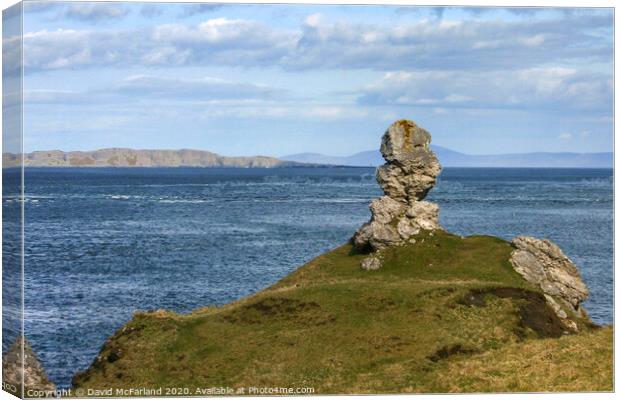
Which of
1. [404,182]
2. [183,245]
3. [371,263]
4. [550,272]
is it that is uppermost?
[404,182]

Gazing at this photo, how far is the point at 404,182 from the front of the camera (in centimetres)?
6594

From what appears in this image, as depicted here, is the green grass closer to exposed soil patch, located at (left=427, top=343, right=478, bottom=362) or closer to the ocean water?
exposed soil patch, located at (left=427, top=343, right=478, bottom=362)

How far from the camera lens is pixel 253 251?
108 meters

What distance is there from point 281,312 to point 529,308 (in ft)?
42.5

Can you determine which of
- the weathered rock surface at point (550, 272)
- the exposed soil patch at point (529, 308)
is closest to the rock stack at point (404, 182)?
the weathered rock surface at point (550, 272)

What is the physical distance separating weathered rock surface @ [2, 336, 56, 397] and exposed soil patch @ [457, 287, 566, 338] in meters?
21.3

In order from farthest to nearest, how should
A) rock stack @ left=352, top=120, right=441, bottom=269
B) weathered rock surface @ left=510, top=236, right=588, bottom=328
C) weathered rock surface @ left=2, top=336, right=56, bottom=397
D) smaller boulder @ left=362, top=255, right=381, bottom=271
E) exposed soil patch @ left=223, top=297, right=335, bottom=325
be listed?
rock stack @ left=352, top=120, right=441, bottom=269 < smaller boulder @ left=362, top=255, right=381, bottom=271 < weathered rock surface @ left=510, top=236, right=588, bottom=328 < exposed soil patch @ left=223, top=297, right=335, bottom=325 < weathered rock surface @ left=2, top=336, right=56, bottom=397

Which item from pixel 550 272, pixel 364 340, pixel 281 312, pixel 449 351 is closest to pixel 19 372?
pixel 281 312

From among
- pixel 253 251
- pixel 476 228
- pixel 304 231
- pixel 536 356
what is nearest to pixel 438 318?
pixel 536 356

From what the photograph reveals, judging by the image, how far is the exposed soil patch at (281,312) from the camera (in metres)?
53.4

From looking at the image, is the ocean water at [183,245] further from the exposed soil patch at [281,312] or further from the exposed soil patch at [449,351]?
the exposed soil patch at [449,351]

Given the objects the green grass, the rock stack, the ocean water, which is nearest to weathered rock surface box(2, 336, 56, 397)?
the ocean water

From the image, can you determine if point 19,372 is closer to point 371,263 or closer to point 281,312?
point 281,312

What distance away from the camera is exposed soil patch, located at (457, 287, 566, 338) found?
53.1 meters
